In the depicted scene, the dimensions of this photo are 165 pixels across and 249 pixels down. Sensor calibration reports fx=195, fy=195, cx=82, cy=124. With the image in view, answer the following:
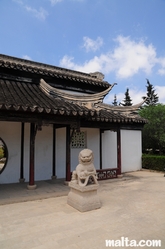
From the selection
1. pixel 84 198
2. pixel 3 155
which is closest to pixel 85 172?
pixel 84 198

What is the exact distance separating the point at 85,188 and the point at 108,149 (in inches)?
230

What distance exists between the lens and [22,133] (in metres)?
7.63

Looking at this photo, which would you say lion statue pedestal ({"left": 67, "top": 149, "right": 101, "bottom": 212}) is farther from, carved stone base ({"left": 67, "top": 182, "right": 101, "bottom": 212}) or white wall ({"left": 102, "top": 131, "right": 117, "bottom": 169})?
white wall ({"left": 102, "top": 131, "right": 117, "bottom": 169})

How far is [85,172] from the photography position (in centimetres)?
470

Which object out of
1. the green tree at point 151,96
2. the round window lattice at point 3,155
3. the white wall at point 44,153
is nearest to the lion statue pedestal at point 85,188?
the white wall at point 44,153

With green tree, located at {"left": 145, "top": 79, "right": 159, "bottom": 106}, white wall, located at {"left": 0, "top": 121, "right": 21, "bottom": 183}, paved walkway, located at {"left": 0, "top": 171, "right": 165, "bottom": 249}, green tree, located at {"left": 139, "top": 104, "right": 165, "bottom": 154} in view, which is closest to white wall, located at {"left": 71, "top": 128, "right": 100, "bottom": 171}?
white wall, located at {"left": 0, "top": 121, "right": 21, "bottom": 183}

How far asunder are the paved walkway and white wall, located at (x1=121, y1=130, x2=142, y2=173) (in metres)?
4.66

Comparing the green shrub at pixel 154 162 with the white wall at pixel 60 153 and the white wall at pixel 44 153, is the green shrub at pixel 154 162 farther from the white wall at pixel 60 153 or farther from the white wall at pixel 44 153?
the white wall at pixel 44 153

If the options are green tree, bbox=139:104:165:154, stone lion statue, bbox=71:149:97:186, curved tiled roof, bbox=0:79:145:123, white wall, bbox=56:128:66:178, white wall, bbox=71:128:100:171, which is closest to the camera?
stone lion statue, bbox=71:149:97:186

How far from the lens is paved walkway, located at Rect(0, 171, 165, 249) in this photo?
312cm

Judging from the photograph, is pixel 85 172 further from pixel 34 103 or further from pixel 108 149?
pixel 108 149

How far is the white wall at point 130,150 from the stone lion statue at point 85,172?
6.24 m

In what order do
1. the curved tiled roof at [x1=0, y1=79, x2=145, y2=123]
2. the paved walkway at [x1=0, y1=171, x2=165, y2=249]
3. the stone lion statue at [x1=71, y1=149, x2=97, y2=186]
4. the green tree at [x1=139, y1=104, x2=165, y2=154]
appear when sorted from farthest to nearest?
1. the green tree at [x1=139, y1=104, x2=165, y2=154]
2. the curved tiled roof at [x1=0, y1=79, x2=145, y2=123]
3. the stone lion statue at [x1=71, y1=149, x2=97, y2=186]
4. the paved walkway at [x1=0, y1=171, x2=165, y2=249]

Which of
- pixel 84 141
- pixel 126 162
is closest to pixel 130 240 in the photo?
pixel 84 141
